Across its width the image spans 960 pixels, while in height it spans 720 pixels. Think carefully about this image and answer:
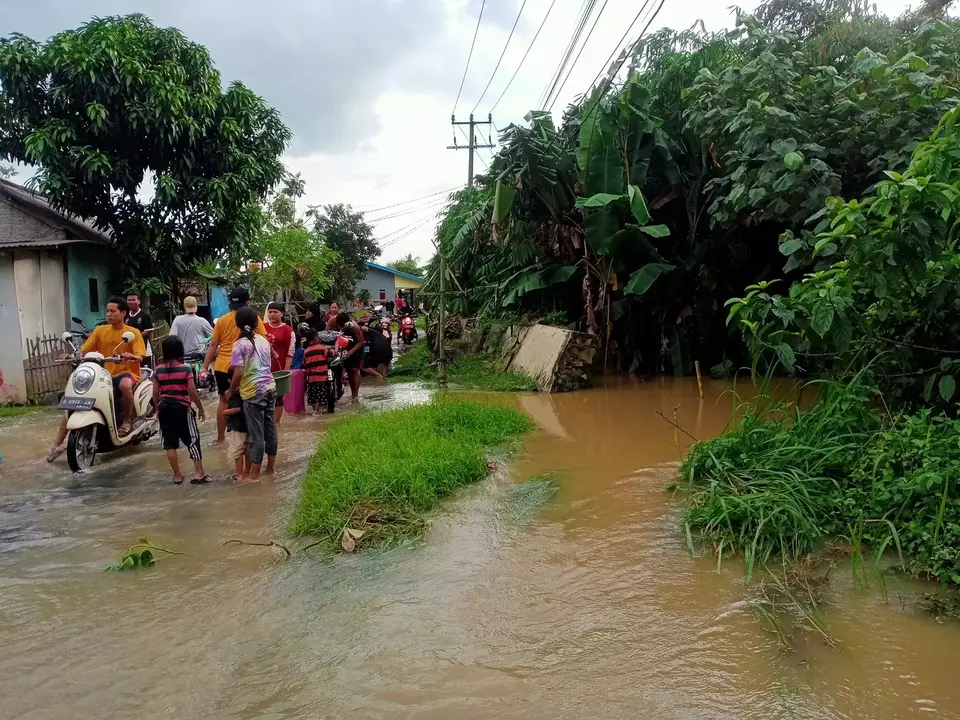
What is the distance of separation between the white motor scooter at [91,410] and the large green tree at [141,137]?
274 inches

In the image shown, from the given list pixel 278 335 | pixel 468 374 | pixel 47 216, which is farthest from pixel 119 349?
pixel 47 216

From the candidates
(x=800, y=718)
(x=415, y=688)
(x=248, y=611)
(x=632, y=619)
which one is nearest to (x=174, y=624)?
(x=248, y=611)

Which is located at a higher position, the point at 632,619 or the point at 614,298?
the point at 614,298

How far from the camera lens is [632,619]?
130 inches

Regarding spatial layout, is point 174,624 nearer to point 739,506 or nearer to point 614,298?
point 739,506

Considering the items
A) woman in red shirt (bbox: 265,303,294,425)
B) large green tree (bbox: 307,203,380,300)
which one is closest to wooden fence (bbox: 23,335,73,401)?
woman in red shirt (bbox: 265,303,294,425)

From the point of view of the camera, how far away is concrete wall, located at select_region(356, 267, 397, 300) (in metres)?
51.9

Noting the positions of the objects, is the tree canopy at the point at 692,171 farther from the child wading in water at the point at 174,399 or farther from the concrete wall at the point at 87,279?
the concrete wall at the point at 87,279

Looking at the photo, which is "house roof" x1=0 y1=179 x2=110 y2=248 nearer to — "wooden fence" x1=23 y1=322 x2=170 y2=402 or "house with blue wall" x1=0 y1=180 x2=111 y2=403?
"house with blue wall" x1=0 y1=180 x2=111 y2=403

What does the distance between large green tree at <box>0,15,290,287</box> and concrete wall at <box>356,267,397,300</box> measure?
36794 millimetres

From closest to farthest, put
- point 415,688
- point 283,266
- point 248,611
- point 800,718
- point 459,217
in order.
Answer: point 800,718, point 415,688, point 248,611, point 459,217, point 283,266

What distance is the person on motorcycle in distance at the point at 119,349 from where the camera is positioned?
6930 mm

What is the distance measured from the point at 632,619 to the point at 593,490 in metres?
2.13

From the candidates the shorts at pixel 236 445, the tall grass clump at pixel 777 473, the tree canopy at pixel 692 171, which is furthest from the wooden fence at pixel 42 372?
the tall grass clump at pixel 777 473
